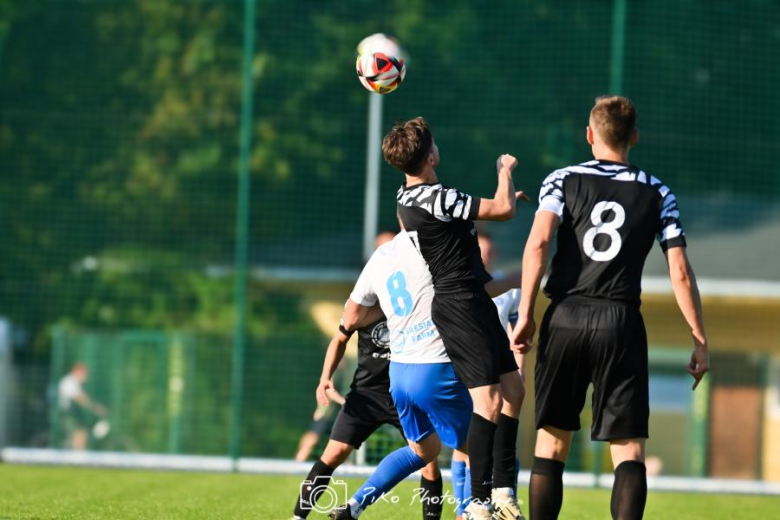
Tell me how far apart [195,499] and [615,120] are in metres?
4.28

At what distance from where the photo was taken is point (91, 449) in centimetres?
1594

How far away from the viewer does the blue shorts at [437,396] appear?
A: 5891 mm

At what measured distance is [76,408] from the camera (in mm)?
15828

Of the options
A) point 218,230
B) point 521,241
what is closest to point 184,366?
point 218,230

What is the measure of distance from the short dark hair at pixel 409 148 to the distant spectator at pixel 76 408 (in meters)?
10.4

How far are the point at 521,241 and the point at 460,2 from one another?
3.50 metres

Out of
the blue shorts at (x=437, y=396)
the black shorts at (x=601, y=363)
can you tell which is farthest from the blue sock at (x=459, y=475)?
the black shorts at (x=601, y=363)

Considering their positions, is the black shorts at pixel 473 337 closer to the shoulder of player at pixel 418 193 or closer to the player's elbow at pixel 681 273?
the shoulder of player at pixel 418 193

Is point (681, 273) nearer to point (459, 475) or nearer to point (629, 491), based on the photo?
point (629, 491)

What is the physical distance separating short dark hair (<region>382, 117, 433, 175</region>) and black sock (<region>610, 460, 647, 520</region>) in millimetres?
1619

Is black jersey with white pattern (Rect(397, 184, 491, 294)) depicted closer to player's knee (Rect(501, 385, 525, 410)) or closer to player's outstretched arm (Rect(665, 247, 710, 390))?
player's knee (Rect(501, 385, 525, 410))

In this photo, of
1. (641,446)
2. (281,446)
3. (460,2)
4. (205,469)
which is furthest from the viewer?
Result: (460,2)

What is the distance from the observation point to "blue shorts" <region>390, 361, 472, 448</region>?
19.3 ft

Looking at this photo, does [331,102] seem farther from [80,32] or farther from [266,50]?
[80,32]
